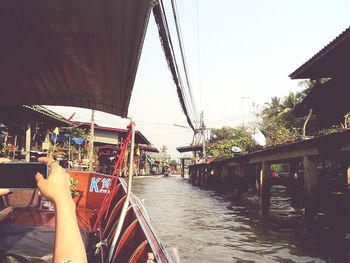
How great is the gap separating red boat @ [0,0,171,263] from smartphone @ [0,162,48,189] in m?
1.23

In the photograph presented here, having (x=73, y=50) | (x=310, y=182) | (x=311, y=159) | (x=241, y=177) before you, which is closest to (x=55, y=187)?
(x=73, y=50)

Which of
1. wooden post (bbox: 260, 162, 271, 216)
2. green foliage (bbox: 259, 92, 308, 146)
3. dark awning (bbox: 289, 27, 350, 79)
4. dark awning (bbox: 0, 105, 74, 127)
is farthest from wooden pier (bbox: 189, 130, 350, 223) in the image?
green foliage (bbox: 259, 92, 308, 146)

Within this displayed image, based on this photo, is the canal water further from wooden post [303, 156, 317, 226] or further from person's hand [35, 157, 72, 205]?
person's hand [35, 157, 72, 205]

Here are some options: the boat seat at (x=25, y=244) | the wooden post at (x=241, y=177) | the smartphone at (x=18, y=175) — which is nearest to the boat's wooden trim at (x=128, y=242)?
the boat seat at (x=25, y=244)

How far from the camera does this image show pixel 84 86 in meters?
3.95

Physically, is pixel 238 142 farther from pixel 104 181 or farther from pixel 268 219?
pixel 104 181

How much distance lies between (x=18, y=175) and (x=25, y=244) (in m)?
Answer: 1.64

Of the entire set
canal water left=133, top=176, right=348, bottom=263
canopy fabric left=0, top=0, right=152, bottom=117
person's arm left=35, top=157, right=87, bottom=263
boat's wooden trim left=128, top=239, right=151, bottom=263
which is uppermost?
canopy fabric left=0, top=0, right=152, bottom=117

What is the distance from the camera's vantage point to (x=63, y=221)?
0.99m

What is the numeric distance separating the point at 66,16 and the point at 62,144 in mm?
21034

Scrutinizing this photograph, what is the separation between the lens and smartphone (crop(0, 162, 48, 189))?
1.17 m

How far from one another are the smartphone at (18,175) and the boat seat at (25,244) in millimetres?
1221

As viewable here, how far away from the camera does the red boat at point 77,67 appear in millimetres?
2352

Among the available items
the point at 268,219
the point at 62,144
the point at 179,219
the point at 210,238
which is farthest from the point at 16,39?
the point at 62,144
